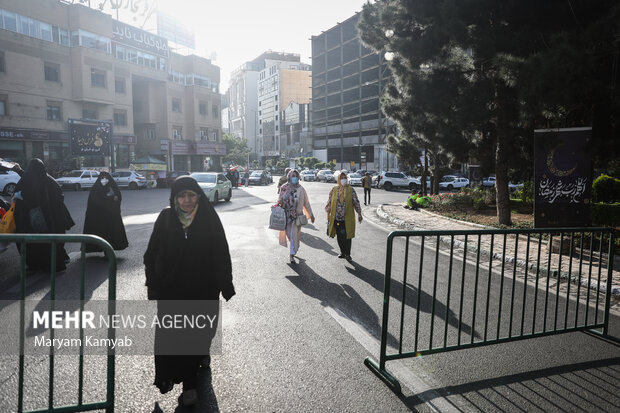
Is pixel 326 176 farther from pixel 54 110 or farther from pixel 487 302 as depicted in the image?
pixel 487 302

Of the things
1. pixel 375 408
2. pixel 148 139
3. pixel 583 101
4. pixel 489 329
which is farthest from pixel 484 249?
pixel 148 139

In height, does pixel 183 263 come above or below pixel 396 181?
above

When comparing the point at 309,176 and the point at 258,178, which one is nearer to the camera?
the point at 258,178

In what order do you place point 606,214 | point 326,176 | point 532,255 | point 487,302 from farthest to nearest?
point 326,176
point 606,214
point 532,255
point 487,302

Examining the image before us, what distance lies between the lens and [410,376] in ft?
11.3

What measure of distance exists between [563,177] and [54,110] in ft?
127

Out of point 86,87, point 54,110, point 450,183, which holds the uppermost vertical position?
point 86,87

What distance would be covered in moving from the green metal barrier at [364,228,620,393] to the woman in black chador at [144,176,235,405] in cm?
136

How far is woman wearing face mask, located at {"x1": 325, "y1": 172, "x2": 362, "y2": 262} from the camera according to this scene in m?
7.74

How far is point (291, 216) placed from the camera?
7820mm

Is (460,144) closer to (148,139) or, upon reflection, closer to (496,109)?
(496,109)

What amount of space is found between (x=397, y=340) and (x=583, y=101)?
6848 mm

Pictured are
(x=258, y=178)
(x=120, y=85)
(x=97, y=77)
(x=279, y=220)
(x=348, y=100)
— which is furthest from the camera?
(x=348, y=100)

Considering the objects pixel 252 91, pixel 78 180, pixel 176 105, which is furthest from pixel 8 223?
pixel 252 91
